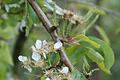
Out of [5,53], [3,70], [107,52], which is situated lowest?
[3,70]

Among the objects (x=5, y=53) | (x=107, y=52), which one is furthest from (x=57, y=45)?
(x=5, y=53)

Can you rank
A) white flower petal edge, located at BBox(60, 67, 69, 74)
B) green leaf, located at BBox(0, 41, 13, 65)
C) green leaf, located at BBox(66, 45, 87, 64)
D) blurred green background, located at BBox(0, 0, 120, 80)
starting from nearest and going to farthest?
white flower petal edge, located at BBox(60, 67, 69, 74), green leaf, located at BBox(66, 45, 87, 64), blurred green background, located at BBox(0, 0, 120, 80), green leaf, located at BBox(0, 41, 13, 65)

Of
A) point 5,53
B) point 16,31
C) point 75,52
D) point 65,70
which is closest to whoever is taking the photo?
point 65,70

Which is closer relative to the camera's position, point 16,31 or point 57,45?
point 57,45

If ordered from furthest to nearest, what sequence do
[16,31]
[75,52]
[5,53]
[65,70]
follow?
[16,31] → [5,53] → [75,52] → [65,70]

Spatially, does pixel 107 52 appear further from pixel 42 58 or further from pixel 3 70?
pixel 3 70

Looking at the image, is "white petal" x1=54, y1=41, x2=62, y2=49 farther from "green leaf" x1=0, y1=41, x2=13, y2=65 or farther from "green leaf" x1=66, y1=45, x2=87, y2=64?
"green leaf" x1=0, y1=41, x2=13, y2=65

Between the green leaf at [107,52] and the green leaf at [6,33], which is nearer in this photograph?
the green leaf at [107,52]

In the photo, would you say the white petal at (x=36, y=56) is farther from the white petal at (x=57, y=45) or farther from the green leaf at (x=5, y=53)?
the green leaf at (x=5, y=53)

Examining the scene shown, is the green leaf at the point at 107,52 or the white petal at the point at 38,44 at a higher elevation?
the white petal at the point at 38,44

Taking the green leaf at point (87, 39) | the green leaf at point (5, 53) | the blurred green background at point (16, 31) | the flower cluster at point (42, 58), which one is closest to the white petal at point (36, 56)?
the flower cluster at point (42, 58)

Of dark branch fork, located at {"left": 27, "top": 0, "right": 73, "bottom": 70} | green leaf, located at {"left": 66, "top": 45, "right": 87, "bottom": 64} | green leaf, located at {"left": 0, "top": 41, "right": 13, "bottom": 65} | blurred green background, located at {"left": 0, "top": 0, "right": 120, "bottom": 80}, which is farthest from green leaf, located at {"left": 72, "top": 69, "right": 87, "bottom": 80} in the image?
green leaf, located at {"left": 0, "top": 41, "right": 13, "bottom": 65}

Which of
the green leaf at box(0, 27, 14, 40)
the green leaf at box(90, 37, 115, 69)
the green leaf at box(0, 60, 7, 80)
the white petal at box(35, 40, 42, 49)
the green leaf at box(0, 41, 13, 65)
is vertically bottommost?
the green leaf at box(0, 60, 7, 80)
